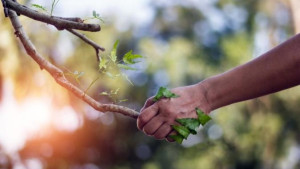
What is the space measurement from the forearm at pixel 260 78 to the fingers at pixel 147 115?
174mm

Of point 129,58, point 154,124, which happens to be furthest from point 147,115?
point 129,58

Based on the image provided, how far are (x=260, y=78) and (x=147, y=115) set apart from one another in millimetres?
332

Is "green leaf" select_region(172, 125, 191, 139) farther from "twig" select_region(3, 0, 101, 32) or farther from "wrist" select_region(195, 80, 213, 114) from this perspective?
"twig" select_region(3, 0, 101, 32)

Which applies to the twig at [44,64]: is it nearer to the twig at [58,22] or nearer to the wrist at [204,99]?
the twig at [58,22]

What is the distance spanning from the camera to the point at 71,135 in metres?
11.2

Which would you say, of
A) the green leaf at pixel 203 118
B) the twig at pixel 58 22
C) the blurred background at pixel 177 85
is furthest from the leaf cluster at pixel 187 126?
the blurred background at pixel 177 85

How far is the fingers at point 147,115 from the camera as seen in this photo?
135cm

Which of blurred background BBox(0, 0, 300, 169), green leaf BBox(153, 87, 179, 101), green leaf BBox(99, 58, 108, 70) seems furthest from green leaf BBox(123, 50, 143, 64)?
blurred background BBox(0, 0, 300, 169)

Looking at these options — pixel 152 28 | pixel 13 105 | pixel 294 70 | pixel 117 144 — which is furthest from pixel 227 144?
pixel 294 70

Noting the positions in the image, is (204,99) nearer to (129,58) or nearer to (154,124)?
(154,124)

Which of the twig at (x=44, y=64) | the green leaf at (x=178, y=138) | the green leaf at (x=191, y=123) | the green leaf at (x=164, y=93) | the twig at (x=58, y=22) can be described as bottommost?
the green leaf at (x=178, y=138)

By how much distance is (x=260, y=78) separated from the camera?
4.45 feet

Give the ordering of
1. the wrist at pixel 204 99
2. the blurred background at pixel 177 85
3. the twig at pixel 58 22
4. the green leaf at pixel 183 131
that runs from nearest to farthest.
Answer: the twig at pixel 58 22
the green leaf at pixel 183 131
the wrist at pixel 204 99
the blurred background at pixel 177 85

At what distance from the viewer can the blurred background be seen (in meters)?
10.4
